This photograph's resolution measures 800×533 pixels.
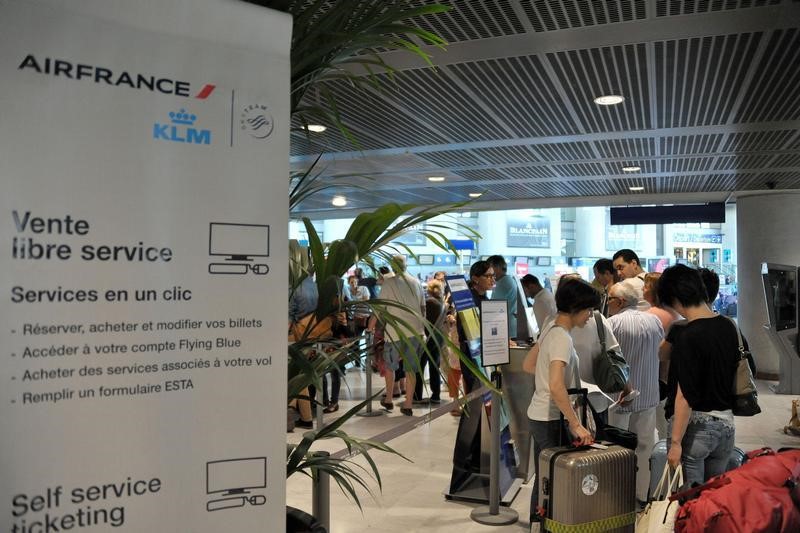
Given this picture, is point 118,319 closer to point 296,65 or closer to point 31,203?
point 31,203

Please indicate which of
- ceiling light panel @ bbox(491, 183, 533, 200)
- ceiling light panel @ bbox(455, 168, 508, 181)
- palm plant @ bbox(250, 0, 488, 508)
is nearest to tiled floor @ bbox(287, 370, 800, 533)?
palm plant @ bbox(250, 0, 488, 508)

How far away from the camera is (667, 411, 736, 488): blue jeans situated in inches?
111

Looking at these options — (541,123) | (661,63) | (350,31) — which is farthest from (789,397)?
(350,31)

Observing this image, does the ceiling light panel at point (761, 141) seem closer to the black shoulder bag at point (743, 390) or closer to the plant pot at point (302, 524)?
the black shoulder bag at point (743, 390)

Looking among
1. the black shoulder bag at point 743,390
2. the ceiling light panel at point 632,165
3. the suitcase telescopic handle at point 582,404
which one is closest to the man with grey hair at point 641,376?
the suitcase telescopic handle at point 582,404

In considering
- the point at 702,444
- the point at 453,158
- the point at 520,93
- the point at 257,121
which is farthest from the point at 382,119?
the point at 257,121

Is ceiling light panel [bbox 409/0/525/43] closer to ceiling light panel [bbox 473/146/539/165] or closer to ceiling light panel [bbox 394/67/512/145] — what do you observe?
ceiling light panel [bbox 394/67/512/145]

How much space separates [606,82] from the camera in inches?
167

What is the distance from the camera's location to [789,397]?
7.82m

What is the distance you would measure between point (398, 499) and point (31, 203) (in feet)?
11.5

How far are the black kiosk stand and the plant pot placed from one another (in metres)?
2.06

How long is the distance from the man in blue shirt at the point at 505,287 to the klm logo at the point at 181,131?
206 inches

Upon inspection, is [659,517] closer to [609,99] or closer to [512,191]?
[609,99]

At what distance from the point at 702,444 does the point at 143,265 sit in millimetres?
2506
